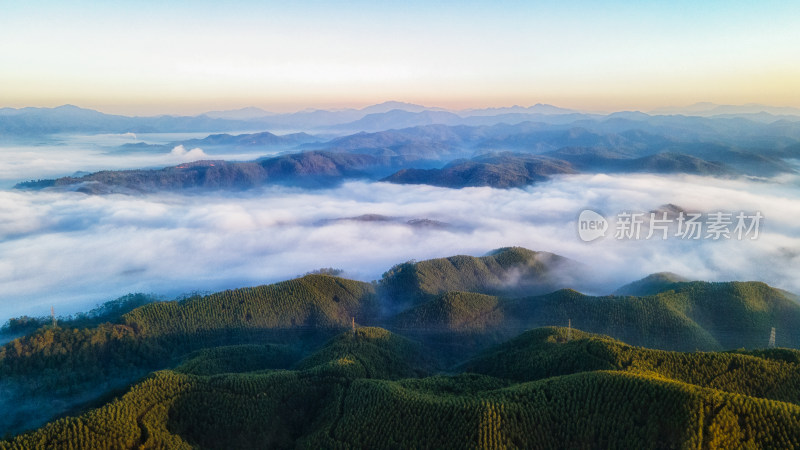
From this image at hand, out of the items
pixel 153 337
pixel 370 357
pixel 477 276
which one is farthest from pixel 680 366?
pixel 153 337

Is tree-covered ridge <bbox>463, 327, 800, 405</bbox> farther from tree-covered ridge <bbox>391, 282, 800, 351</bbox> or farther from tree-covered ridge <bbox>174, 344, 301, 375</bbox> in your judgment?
tree-covered ridge <bbox>174, 344, 301, 375</bbox>

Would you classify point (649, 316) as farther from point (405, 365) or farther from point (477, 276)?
point (477, 276)

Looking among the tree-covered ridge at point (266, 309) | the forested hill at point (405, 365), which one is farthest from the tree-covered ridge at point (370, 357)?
the tree-covered ridge at point (266, 309)

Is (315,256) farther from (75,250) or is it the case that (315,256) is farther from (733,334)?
(733,334)

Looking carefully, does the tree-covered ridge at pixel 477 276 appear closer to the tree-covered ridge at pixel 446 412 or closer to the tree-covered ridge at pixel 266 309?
the tree-covered ridge at pixel 266 309

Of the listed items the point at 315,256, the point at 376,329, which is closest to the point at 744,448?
the point at 376,329

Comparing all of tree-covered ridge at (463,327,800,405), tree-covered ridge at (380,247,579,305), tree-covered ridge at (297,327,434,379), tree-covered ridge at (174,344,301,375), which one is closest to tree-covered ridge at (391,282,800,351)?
tree-covered ridge at (297,327,434,379)
